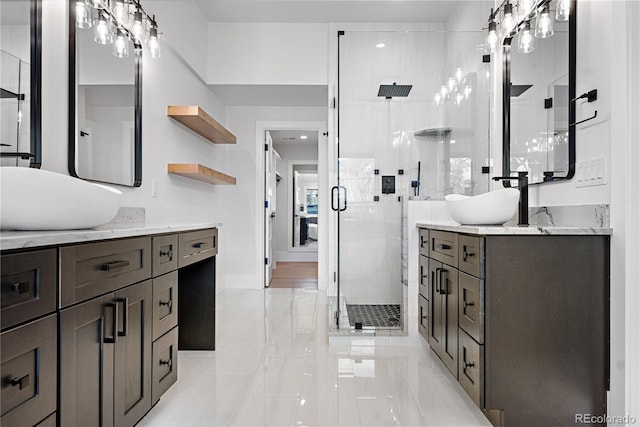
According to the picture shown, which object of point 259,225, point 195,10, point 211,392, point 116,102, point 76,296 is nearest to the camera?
point 76,296

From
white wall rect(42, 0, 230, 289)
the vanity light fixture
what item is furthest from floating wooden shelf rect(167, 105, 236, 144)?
the vanity light fixture

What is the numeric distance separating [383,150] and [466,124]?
0.77 metres

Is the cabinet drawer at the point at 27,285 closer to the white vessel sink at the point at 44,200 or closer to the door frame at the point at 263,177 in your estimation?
the white vessel sink at the point at 44,200

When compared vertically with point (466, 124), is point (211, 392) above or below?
below

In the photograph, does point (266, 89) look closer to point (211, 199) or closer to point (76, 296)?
point (211, 199)

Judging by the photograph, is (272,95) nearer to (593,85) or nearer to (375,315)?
(375,315)

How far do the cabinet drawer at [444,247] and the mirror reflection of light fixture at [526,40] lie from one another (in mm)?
1168

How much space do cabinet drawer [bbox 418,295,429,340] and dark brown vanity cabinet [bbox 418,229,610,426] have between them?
36.1 inches

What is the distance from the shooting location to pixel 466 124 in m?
3.48

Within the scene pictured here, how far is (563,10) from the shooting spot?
193cm

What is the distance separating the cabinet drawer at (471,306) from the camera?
5.35 ft

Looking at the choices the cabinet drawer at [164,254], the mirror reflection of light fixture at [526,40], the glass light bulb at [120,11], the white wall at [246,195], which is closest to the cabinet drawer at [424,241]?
the mirror reflection of light fixture at [526,40]

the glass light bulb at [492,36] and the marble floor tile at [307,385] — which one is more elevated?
the glass light bulb at [492,36]

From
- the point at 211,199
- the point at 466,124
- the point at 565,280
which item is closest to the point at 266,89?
the point at 211,199
